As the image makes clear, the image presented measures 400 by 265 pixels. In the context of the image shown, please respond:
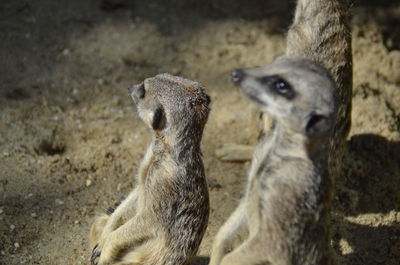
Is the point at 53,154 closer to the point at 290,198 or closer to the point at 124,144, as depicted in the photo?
the point at 124,144

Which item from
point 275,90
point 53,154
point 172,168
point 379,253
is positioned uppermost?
point 275,90

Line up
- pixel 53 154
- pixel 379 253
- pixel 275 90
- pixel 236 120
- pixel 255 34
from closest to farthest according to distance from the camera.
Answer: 1. pixel 275 90
2. pixel 379 253
3. pixel 53 154
4. pixel 236 120
5. pixel 255 34

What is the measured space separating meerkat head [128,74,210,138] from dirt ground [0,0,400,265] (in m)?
0.91

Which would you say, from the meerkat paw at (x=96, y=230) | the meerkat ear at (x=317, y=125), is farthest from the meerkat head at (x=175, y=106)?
the meerkat paw at (x=96, y=230)

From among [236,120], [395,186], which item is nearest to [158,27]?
[236,120]

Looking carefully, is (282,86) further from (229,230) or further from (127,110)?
(127,110)

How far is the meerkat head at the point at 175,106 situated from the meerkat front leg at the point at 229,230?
0.42 m

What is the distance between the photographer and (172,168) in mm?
2799

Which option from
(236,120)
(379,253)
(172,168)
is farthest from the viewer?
(236,120)

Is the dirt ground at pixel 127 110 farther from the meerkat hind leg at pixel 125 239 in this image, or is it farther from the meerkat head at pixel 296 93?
the meerkat head at pixel 296 93

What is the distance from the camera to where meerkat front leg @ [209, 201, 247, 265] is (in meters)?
2.72

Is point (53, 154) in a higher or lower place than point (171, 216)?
lower

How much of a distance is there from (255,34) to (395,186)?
192cm

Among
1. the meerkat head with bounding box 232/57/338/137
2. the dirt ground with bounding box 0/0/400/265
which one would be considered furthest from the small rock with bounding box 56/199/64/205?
the meerkat head with bounding box 232/57/338/137
